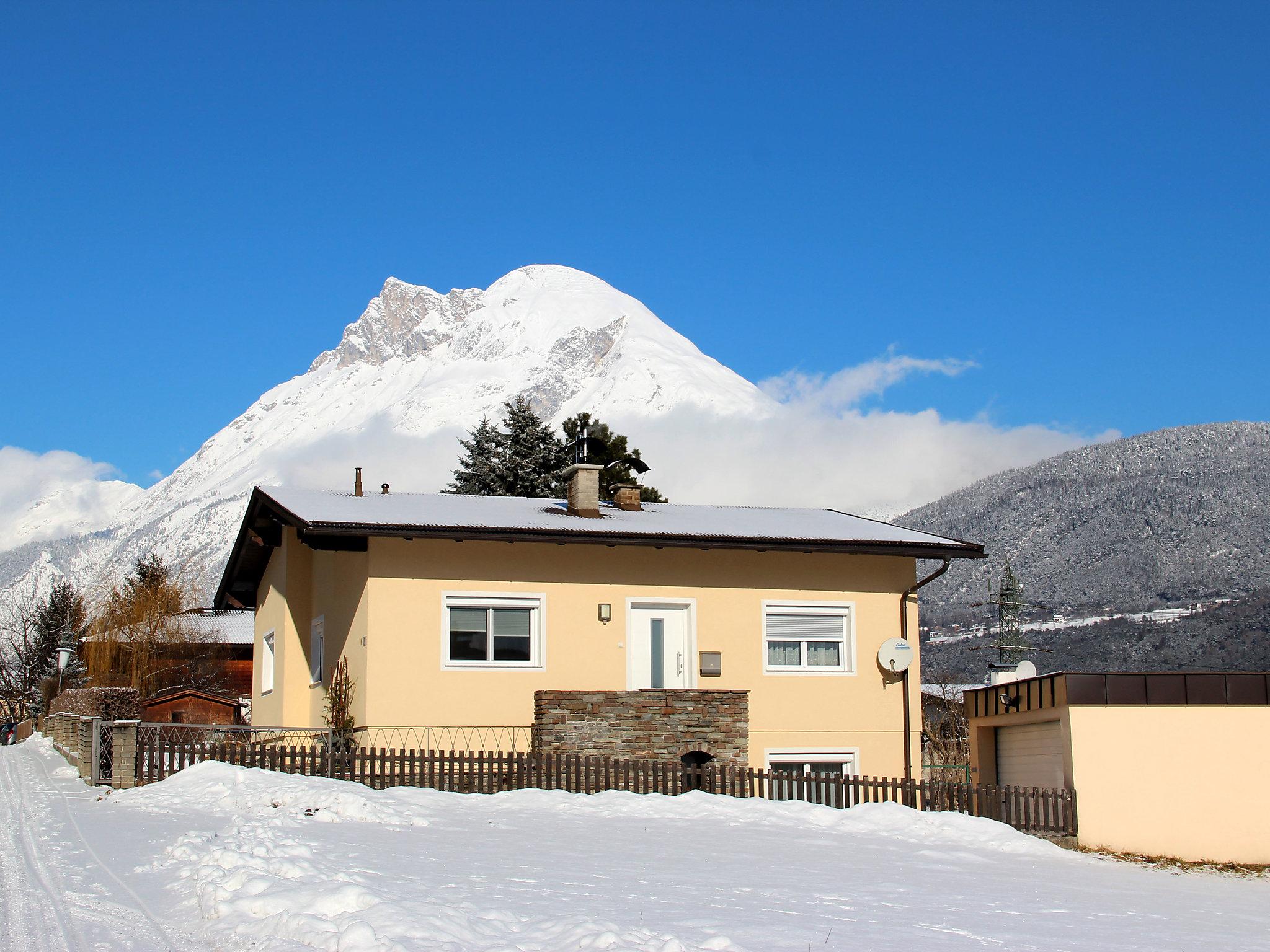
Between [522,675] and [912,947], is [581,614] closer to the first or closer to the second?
[522,675]

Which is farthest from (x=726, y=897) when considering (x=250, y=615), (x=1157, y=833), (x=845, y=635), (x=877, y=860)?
(x=250, y=615)

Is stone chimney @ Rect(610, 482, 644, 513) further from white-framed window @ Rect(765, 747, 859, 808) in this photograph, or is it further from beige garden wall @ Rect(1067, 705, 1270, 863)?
beige garden wall @ Rect(1067, 705, 1270, 863)

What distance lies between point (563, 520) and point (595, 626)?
6.10ft

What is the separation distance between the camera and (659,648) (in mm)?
21562

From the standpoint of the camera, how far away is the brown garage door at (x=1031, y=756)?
18578mm

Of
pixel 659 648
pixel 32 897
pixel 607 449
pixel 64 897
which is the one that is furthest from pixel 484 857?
pixel 607 449

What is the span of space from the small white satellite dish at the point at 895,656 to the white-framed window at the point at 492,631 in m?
5.86

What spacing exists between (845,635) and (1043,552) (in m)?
105

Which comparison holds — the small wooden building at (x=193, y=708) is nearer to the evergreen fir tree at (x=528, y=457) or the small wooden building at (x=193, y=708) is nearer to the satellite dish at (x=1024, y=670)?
the evergreen fir tree at (x=528, y=457)

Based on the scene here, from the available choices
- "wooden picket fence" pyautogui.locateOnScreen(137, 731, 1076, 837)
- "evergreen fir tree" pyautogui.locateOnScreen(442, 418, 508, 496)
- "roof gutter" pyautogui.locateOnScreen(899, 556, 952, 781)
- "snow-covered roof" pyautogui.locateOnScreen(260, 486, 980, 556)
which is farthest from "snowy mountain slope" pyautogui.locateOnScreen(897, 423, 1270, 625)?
"wooden picket fence" pyautogui.locateOnScreen(137, 731, 1076, 837)

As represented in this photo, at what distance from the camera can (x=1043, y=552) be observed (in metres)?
122

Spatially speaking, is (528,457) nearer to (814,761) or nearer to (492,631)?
(814,761)

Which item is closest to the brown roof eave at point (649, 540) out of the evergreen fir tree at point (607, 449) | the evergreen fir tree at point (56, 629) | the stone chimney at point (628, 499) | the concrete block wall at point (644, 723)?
the concrete block wall at point (644, 723)

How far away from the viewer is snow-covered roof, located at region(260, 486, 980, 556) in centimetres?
Result: 2023
